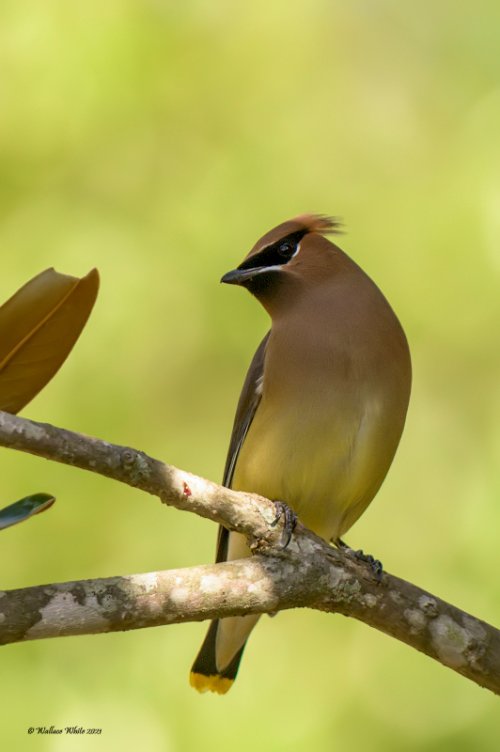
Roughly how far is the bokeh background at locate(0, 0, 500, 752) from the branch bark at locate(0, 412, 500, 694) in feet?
5.80

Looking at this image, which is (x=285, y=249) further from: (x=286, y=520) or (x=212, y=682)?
(x=212, y=682)

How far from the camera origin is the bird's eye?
15.9 feet

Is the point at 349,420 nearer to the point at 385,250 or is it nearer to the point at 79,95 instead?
the point at 385,250

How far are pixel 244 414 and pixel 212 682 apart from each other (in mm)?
1160

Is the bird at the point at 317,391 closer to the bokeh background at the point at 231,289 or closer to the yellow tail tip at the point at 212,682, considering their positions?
the yellow tail tip at the point at 212,682

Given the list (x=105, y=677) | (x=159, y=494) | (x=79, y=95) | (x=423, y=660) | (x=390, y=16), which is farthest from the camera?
(x=390, y=16)

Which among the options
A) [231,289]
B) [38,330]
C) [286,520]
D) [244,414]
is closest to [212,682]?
[244,414]

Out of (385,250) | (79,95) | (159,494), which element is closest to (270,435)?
(159,494)

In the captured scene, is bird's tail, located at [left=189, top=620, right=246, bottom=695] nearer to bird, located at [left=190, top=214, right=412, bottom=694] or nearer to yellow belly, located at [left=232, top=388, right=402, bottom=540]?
bird, located at [left=190, top=214, right=412, bottom=694]

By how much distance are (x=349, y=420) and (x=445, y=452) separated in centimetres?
216

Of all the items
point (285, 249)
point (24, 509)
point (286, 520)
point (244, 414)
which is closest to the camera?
point (24, 509)

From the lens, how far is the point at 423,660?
608cm

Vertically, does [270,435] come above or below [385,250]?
below

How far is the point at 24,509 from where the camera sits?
3291 mm
